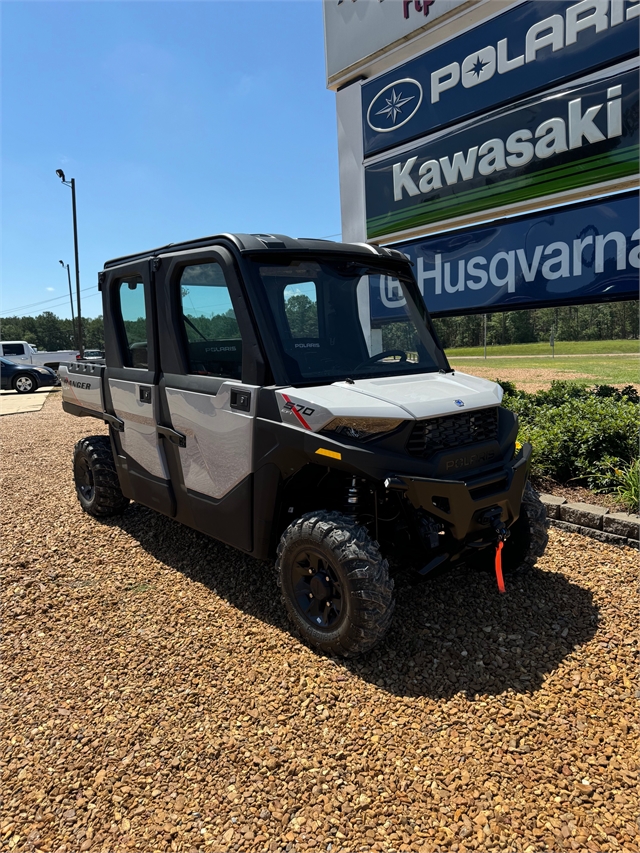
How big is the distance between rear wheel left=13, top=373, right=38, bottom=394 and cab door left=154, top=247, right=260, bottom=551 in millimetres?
19719

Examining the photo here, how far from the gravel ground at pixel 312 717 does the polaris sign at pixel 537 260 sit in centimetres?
395

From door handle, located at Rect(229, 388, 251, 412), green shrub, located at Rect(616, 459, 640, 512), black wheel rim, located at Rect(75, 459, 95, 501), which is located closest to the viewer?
door handle, located at Rect(229, 388, 251, 412)

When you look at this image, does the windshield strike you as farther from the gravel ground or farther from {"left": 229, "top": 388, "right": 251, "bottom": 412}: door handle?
the gravel ground

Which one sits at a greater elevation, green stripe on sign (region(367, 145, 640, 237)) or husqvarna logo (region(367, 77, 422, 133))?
husqvarna logo (region(367, 77, 422, 133))

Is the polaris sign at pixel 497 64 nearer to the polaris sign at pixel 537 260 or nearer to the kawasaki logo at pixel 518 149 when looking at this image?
the kawasaki logo at pixel 518 149

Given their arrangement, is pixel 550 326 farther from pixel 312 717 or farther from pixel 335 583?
pixel 312 717

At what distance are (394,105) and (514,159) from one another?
7.93ft

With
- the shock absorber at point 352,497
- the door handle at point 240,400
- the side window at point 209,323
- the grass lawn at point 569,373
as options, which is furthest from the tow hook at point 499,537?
the grass lawn at point 569,373

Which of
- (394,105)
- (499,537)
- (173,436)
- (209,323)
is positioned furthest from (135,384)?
(394,105)

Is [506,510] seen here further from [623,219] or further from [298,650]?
[623,219]

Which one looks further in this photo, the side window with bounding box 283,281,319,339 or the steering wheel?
the steering wheel

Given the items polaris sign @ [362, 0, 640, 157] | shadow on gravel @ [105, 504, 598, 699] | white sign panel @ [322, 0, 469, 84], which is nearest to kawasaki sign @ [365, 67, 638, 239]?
polaris sign @ [362, 0, 640, 157]

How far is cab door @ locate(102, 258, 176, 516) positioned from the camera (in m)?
4.07

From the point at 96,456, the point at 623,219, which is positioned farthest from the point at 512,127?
the point at 96,456
